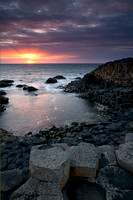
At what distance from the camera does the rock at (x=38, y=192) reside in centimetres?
264

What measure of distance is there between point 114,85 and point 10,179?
22.0 metres

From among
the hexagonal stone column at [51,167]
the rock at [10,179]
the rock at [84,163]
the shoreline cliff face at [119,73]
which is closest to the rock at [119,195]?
the rock at [84,163]

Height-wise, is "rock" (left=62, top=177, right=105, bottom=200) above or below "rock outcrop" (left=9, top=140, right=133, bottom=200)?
below

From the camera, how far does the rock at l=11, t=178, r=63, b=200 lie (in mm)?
2645

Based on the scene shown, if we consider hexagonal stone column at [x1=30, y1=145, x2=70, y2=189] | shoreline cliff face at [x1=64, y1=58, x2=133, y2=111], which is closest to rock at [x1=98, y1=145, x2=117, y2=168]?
hexagonal stone column at [x1=30, y1=145, x2=70, y2=189]

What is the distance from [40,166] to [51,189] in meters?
→ 0.49

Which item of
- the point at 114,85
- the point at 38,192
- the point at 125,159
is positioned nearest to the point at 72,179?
the point at 38,192

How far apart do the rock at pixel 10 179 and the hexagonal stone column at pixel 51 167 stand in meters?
0.92

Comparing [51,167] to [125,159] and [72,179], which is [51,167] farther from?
[125,159]

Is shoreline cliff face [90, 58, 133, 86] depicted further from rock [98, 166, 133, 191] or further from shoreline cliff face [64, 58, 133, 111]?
rock [98, 166, 133, 191]

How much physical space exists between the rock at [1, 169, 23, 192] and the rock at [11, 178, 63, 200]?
2.87 ft

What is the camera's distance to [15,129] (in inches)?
479

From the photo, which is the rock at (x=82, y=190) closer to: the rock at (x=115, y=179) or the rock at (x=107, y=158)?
the rock at (x=115, y=179)

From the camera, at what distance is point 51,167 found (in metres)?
2.93
